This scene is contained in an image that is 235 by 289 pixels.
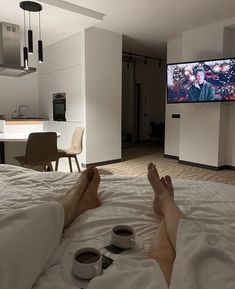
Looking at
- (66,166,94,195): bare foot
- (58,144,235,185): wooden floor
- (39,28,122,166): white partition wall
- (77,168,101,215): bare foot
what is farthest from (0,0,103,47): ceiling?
(77,168,101,215): bare foot

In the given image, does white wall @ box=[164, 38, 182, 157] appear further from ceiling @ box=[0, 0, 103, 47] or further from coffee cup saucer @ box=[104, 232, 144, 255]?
coffee cup saucer @ box=[104, 232, 144, 255]

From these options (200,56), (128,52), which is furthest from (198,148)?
(128,52)

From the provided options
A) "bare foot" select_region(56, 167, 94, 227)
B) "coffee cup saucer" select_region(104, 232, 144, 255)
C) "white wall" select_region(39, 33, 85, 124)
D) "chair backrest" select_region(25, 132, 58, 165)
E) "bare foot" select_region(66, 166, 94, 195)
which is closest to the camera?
"coffee cup saucer" select_region(104, 232, 144, 255)

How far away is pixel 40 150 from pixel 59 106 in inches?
94.4

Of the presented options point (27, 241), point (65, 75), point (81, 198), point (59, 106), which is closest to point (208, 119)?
point (65, 75)

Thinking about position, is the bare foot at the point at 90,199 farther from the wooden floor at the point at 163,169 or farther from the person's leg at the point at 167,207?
the wooden floor at the point at 163,169

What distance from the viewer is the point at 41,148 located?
3.35 meters

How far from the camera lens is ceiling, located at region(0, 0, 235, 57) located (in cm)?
364

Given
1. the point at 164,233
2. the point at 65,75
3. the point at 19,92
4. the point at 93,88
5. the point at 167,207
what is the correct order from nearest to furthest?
the point at 164,233
the point at 167,207
the point at 93,88
the point at 65,75
the point at 19,92

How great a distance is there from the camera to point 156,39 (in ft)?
18.1

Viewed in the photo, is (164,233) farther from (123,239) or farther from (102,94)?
(102,94)

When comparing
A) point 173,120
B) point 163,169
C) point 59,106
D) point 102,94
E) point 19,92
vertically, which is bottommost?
point 163,169

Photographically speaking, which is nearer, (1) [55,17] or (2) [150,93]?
(1) [55,17]

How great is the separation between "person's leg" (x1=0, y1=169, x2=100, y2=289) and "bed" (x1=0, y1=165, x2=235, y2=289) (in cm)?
6
